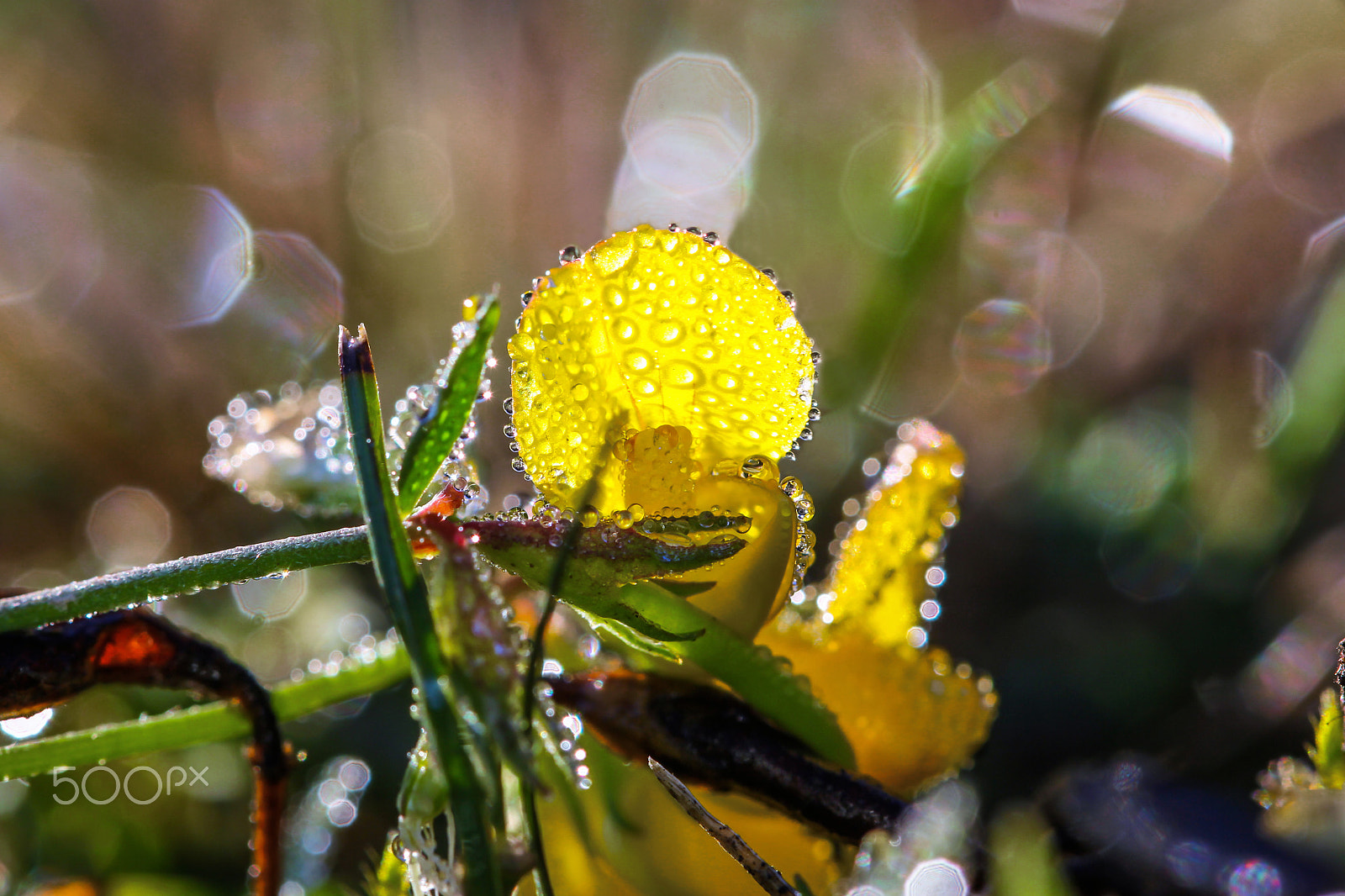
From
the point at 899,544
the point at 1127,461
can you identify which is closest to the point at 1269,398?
the point at 1127,461

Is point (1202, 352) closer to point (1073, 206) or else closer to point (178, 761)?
point (1073, 206)

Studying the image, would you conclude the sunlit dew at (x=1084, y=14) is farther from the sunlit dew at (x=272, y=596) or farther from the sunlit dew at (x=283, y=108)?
the sunlit dew at (x=272, y=596)

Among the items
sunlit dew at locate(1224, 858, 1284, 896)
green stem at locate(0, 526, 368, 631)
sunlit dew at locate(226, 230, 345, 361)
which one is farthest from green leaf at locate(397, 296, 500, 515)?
sunlit dew at locate(226, 230, 345, 361)

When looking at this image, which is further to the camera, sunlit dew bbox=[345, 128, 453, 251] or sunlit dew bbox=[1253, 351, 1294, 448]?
sunlit dew bbox=[345, 128, 453, 251]

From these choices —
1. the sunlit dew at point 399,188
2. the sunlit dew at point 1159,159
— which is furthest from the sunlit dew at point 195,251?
the sunlit dew at point 1159,159

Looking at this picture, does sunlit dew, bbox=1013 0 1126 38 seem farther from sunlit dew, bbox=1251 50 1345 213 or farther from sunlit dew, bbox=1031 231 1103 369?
sunlit dew, bbox=1031 231 1103 369

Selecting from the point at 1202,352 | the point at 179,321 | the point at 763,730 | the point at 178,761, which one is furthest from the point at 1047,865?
the point at 179,321

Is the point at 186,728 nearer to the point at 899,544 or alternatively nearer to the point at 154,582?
the point at 154,582
